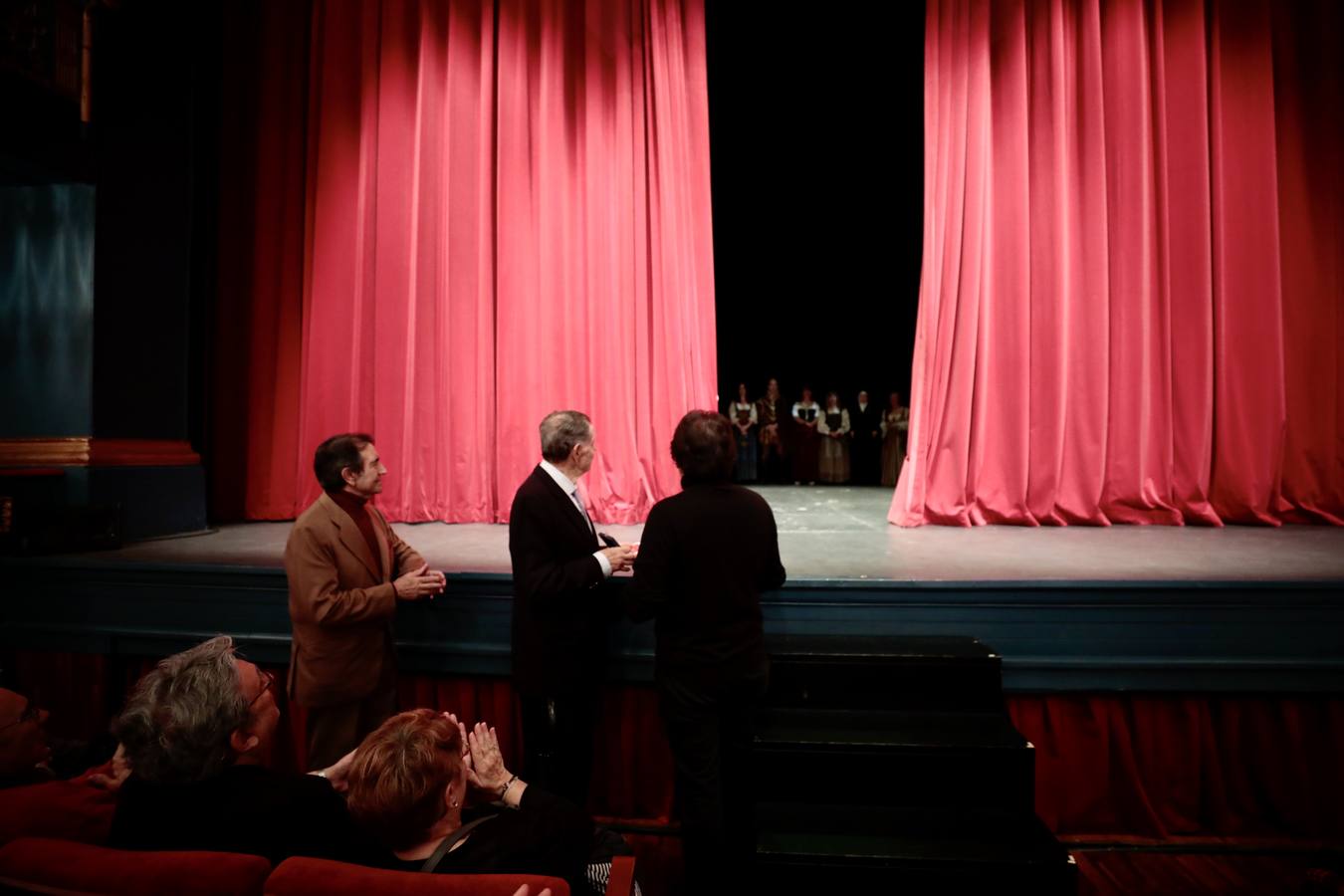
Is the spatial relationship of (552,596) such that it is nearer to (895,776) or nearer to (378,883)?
(378,883)

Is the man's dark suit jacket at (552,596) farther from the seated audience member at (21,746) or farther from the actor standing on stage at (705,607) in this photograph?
the seated audience member at (21,746)

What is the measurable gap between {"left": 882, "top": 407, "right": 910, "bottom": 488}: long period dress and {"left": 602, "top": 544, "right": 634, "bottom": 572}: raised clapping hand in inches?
212

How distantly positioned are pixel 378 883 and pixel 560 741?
99cm

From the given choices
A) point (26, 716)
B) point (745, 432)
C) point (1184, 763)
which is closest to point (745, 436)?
point (745, 432)

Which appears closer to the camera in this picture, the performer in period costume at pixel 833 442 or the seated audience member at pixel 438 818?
the seated audience member at pixel 438 818

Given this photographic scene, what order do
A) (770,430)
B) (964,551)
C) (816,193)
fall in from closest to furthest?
(964,551) < (816,193) < (770,430)

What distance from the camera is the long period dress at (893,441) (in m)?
6.74

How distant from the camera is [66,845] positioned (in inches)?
36.3

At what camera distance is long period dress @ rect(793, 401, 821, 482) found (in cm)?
713

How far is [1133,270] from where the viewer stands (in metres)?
3.73

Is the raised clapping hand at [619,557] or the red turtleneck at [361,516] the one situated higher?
the red turtleneck at [361,516]

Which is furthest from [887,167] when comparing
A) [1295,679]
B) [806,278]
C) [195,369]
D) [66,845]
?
[66,845]

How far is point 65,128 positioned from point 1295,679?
5223 millimetres

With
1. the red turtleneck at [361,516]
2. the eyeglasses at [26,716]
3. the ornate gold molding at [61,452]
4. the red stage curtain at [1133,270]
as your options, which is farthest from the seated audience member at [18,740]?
the red stage curtain at [1133,270]
